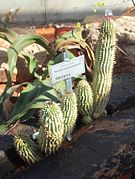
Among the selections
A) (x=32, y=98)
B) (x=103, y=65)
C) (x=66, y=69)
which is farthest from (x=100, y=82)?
(x=32, y=98)

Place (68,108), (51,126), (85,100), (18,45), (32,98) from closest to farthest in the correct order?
1. (51,126)
2. (68,108)
3. (85,100)
4. (32,98)
5. (18,45)

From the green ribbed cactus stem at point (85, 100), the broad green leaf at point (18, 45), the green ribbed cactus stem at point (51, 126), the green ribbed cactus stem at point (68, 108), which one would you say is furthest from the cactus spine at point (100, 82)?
the broad green leaf at point (18, 45)

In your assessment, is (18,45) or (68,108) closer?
(68,108)

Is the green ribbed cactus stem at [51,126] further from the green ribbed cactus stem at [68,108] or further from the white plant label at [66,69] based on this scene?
the white plant label at [66,69]

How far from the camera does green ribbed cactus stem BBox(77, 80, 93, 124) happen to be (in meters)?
2.38

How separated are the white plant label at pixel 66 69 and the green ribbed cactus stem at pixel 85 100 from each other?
9 centimetres

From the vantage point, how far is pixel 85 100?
2.41 metres

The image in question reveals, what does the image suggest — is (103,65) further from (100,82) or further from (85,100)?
(85,100)

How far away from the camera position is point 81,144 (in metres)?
2.28

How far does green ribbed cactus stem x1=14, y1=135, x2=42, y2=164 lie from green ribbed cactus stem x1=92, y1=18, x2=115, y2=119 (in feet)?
1.51

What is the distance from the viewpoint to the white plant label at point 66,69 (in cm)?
227

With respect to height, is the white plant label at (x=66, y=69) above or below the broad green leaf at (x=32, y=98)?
above

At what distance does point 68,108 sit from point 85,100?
209mm

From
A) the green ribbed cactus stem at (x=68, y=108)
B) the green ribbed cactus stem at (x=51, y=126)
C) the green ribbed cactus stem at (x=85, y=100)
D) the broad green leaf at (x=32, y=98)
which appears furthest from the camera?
the broad green leaf at (x=32, y=98)
